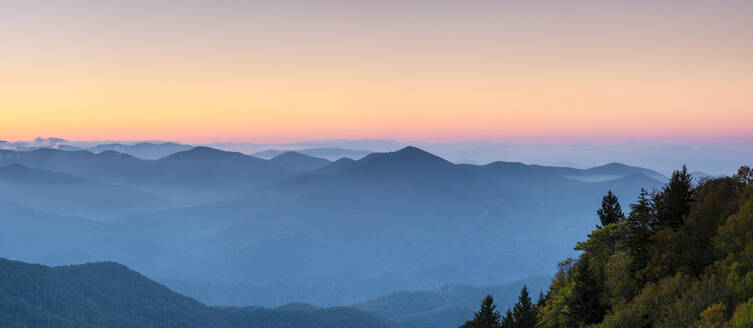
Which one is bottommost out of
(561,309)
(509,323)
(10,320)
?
(10,320)

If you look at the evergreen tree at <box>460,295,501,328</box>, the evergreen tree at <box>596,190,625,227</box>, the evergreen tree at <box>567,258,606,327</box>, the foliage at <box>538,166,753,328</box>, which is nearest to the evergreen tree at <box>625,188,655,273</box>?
the foliage at <box>538,166,753,328</box>

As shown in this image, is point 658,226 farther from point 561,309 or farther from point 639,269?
point 561,309

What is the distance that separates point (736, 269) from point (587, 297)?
9354mm

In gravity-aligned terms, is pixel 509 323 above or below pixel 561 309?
below

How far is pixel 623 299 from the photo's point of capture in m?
32.1

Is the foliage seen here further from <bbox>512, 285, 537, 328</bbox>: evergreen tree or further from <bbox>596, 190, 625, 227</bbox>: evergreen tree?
<bbox>596, 190, 625, 227</bbox>: evergreen tree

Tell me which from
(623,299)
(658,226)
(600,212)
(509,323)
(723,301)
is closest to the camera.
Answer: (723,301)

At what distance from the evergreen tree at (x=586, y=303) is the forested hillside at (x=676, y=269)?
67 mm

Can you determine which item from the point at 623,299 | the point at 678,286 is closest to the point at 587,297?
the point at 623,299

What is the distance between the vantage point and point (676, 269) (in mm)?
30672

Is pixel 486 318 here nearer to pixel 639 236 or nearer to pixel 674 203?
pixel 639 236

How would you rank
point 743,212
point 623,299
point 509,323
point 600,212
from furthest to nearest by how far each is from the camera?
point 600,212 < point 509,323 < point 623,299 < point 743,212

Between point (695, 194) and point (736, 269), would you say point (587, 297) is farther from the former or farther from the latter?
point (695, 194)

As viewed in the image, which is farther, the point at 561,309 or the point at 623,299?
the point at 561,309
